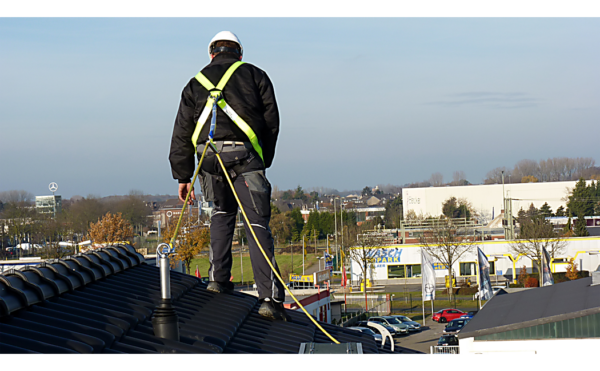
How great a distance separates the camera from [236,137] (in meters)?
5.00

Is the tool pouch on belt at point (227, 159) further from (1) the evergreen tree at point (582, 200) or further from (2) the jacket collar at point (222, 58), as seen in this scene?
(1) the evergreen tree at point (582, 200)

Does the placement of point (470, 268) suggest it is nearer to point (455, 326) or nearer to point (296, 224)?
point (455, 326)

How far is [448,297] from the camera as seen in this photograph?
4162cm

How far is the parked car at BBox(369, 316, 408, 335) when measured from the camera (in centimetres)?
3018

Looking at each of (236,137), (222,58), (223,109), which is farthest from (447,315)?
(223,109)

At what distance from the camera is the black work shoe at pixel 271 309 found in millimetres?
5355

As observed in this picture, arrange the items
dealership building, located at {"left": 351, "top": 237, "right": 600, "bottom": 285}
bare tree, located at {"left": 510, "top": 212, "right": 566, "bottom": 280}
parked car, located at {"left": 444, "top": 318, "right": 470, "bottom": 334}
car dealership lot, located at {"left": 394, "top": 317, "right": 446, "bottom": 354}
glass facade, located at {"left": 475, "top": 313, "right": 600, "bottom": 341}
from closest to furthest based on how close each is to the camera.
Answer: glass facade, located at {"left": 475, "top": 313, "right": 600, "bottom": 341}
car dealership lot, located at {"left": 394, "top": 317, "right": 446, "bottom": 354}
parked car, located at {"left": 444, "top": 318, "right": 470, "bottom": 334}
bare tree, located at {"left": 510, "top": 212, "right": 566, "bottom": 280}
dealership building, located at {"left": 351, "top": 237, "right": 600, "bottom": 285}

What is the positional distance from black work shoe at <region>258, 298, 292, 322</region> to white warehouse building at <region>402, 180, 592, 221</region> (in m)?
80.5

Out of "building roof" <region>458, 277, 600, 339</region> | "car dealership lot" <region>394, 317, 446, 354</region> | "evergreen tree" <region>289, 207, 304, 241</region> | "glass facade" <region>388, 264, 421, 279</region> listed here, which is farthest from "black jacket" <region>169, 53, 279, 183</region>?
"evergreen tree" <region>289, 207, 304, 241</region>

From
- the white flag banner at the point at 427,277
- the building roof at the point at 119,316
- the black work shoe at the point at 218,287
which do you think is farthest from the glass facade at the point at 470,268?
the black work shoe at the point at 218,287

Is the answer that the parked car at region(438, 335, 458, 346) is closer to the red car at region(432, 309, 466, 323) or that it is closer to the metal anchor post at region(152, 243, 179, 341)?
the red car at region(432, 309, 466, 323)

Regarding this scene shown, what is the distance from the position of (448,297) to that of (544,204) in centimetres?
4880

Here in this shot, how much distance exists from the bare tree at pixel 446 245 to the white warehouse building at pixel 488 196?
111 ft
